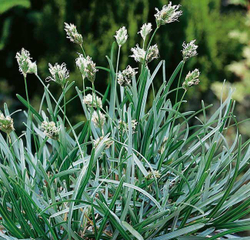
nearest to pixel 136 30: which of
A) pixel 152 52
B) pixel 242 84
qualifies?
pixel 242 84

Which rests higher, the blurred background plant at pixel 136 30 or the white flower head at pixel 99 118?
the white flower head at pixel 99 118

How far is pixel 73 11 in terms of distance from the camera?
2936mm

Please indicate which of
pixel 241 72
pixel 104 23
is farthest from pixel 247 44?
pixel 104 23

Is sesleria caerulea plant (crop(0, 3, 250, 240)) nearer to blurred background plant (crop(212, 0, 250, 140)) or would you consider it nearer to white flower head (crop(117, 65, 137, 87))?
white flower head (crop(117, 65, 137, 87))

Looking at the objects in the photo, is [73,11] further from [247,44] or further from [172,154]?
[172,154]

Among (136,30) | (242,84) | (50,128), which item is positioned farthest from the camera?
(242,84)

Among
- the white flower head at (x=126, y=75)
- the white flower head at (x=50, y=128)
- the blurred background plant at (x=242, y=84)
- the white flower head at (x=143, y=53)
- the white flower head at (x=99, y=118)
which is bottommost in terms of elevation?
the blurred background plant at (x=242, y=84)

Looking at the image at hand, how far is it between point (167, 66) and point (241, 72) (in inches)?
21.2

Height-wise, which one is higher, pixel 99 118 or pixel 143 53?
pixel 143 53

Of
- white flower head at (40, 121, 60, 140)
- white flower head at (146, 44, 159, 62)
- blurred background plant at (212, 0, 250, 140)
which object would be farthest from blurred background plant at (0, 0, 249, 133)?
white flower head at (40, 121, 60, 140)

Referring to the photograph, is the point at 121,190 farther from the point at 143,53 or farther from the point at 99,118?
the point at 143,53

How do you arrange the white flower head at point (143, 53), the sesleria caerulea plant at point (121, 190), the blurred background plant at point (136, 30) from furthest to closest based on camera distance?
the blurred background plant at point (136, 30)
the white flower head at point (143, 53)
the sesleria caerulea plant at point (121, 190)

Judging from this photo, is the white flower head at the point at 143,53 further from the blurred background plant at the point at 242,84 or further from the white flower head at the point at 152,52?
the blurred background plant at the point at 242,84

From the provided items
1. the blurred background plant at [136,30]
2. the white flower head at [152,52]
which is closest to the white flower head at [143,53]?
the white flower head at [152,52]
